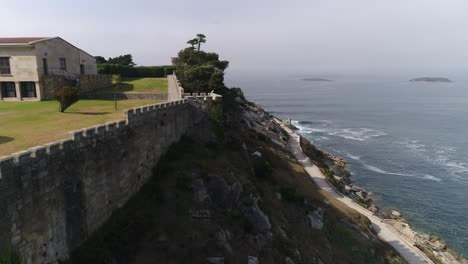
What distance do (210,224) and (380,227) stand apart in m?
20.8

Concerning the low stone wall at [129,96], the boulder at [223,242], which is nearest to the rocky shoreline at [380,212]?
the boulder at [223,242]

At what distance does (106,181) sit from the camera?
60.8ft

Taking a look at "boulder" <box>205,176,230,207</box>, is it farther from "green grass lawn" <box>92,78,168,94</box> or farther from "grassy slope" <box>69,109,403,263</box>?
"green grass lawn" <box>92,78,168,94</box>

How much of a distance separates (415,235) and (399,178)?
19.5 metres

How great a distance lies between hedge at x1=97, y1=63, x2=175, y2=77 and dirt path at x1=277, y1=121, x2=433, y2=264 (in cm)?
2367

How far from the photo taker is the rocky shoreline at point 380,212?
116 feet

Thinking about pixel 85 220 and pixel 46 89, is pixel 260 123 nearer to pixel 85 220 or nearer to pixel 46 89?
pixel 46 89

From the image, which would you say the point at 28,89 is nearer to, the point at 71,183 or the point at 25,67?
the point at 25,67

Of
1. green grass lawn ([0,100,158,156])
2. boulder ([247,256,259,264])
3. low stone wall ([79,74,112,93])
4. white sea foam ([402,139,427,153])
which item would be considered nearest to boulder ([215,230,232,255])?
boulder ([247,256,259,264])

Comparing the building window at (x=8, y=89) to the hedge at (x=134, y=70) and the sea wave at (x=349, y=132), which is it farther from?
the sea wave at (x=349, y=132)

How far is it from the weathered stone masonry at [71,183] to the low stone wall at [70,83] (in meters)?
16.4

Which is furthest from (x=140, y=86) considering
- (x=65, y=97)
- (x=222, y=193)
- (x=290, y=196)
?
(x=222, y=193)

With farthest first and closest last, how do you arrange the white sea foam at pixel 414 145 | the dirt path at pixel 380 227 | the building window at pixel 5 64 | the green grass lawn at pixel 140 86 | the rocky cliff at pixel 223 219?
the white sea foam at pixel 414 145 < the green grass lawn at pixel 140 86 < the building window at pixel 5 64 < the dirt path at pixel 380 227 < the rocky cliff at pixel 223 219

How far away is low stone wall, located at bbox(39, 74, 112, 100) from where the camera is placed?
3531cm
